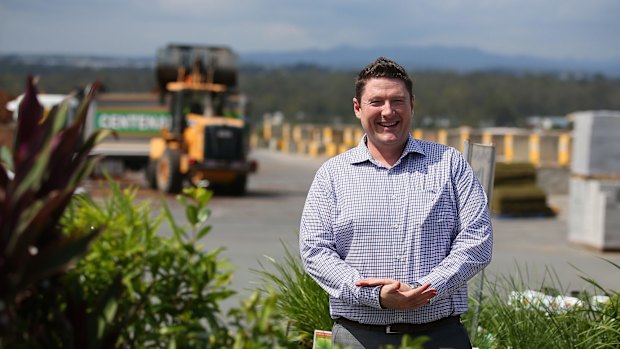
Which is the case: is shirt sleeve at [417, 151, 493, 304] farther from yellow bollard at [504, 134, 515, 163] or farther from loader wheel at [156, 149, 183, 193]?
yellow bollard at [504, 134, 515, 163]

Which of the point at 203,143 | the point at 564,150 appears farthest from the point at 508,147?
the point at 203,143

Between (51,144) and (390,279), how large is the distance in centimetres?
151

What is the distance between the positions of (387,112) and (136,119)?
2424 centimetres

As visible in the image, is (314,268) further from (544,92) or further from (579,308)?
(544,92)

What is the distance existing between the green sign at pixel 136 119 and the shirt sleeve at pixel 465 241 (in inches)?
934

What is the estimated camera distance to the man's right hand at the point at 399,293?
3.81 metres

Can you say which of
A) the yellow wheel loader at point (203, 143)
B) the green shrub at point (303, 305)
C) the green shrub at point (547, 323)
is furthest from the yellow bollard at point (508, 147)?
the green shrub at point (303, 305)

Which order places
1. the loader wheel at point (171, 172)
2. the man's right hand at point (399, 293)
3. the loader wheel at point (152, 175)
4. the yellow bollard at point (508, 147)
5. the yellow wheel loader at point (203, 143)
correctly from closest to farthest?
the man's right hand at point (399, 293)
the loader wheel at point (171, 172)
the yellow wheel loader at point (203, 143)
the loader wheel at point (152, 175)
the yellow bollard at point (508, 147)

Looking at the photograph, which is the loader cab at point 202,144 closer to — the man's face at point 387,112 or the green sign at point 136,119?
the green sign at point 136,119

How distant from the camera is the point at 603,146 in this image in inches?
662

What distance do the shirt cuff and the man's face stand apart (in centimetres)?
53

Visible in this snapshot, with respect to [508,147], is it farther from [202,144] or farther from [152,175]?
[152,175]

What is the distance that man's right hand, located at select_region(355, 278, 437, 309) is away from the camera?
381 centimetres

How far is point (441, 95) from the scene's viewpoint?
431ft
